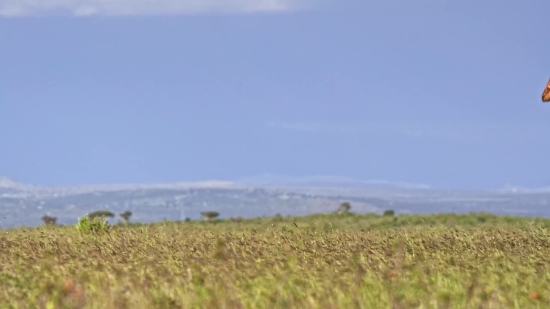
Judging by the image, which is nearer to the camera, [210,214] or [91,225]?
[91,225]

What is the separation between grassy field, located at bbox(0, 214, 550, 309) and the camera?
29.2 ft

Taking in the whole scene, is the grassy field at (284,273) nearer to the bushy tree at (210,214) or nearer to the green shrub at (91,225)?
the green shrub at (91,225)

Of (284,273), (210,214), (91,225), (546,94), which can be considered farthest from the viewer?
(210,214)

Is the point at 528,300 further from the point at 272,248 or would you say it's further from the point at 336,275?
the point at 272,248

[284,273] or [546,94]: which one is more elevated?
[546,94]

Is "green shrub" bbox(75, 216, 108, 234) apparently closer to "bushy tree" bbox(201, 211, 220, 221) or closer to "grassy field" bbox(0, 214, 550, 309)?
"grassy field" bbox(0, 214, 550, 309)

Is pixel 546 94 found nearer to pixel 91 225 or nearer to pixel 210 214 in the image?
pixel 91 225

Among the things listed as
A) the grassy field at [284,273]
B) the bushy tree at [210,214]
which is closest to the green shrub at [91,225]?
the grassy field at [284,273]

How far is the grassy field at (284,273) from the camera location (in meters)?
8.89

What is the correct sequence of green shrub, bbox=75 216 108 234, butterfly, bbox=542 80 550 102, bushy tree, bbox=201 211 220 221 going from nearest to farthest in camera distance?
1. butterfly, bbox=542 80 550 102
2. green shrub, bbox=75 216 108 234
3. bushy tree, bbox=201 211 220 221

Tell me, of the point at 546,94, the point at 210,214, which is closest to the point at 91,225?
the point at 546,94

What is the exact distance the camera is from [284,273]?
983 cm

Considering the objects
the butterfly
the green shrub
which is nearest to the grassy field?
the butterfly

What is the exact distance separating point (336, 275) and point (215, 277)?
3.94 feet
